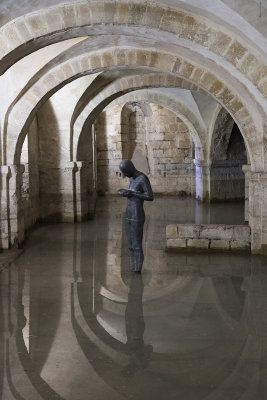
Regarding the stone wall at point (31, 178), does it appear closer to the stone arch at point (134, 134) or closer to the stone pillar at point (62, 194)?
the stone pillar at point (62, 194)

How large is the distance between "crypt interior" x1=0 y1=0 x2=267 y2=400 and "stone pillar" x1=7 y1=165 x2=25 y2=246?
0.03 metres

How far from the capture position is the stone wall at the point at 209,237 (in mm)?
8226

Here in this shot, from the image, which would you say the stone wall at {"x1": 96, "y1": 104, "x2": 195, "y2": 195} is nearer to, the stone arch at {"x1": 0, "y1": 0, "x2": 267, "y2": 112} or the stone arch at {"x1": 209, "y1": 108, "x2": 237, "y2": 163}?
the stone arch at {"x1": 209, "y1": 108, "x2": 237, "y2": 163}

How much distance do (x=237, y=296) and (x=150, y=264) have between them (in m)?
1.93

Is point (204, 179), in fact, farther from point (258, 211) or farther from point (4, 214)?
point (4, 214)

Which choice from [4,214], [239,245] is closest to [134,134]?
[4,214]

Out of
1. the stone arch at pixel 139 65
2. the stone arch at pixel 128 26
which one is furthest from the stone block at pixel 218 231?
the stone arch at pixel 128 26

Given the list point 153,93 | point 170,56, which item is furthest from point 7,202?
point 153,93

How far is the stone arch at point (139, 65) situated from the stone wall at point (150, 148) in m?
10.3

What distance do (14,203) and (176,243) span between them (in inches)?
106

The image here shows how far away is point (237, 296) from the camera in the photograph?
18.9ft

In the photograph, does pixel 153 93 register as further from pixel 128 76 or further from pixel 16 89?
pixel 16 89

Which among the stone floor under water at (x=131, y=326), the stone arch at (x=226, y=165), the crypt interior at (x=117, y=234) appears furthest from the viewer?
the stone arch at (x=226, y=165)

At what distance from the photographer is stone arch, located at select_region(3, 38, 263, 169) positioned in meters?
8.01
